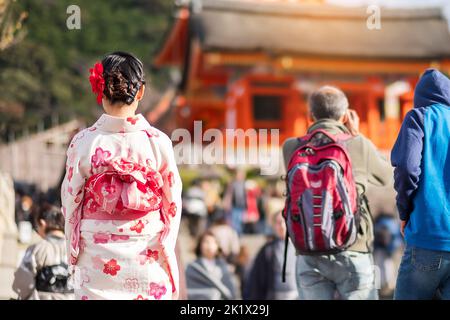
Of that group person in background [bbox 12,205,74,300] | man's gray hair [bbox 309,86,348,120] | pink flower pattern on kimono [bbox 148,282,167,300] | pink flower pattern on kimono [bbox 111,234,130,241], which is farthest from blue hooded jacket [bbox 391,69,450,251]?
person in background [bbox 12,205,74,300]

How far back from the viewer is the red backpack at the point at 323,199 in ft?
11.6

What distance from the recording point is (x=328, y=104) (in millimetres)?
3764

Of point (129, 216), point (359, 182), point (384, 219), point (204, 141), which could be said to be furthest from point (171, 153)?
point (204, 141)

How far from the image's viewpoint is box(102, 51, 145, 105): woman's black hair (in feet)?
9.77

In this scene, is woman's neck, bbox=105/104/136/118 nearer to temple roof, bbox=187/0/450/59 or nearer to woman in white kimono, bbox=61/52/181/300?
woman in white kimono, bbox=61/52/181/300

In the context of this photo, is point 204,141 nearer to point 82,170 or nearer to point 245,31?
point 245,31

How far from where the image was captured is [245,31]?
16688mm

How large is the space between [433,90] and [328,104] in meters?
0.58

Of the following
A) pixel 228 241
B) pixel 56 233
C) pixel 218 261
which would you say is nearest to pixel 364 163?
pixel 56 233

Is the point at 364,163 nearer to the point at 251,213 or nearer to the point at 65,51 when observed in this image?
the point at 251,213

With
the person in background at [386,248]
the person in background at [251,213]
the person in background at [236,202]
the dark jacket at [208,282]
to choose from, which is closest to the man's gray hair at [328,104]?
the dark jacket at [208,282]

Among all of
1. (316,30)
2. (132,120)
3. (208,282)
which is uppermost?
(316,30)

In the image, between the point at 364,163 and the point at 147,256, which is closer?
the point at 147,256

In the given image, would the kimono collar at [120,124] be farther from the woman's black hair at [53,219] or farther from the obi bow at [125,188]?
the woman's black hair at [53,219]
